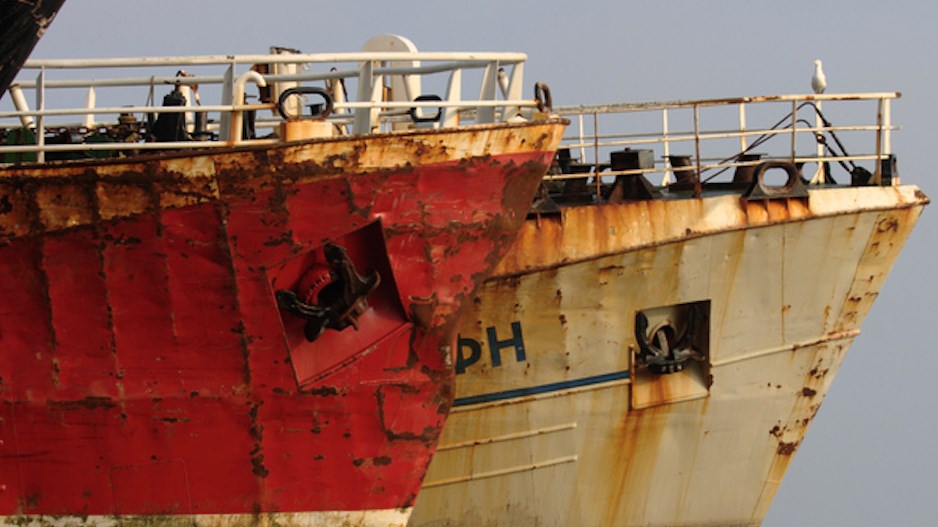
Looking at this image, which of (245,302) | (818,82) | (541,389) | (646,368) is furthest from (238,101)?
(818,82)

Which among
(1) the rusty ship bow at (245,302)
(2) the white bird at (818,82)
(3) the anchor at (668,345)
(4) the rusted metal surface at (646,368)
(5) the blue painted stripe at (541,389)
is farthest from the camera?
(2) the white bird at (818,82)

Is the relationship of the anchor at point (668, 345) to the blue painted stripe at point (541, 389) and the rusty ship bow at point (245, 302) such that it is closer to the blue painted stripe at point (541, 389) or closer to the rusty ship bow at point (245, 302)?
the blue painted stripe at point (541, 389)

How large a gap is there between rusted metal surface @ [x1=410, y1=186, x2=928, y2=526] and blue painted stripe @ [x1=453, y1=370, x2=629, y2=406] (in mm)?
13

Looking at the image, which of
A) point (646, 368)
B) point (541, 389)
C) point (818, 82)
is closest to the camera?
point (541, 389)

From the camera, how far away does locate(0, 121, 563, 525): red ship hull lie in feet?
36.4

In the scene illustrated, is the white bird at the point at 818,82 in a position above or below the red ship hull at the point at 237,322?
above

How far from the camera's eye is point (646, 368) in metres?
14.8

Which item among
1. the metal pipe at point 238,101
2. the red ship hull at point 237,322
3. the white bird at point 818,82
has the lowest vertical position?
the red ship hull at point 237,322

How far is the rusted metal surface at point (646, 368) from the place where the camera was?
558 inches

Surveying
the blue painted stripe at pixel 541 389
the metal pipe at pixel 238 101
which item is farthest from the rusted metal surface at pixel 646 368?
the metal pipe at pixel 238 101

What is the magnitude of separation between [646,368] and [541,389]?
42.5 inches

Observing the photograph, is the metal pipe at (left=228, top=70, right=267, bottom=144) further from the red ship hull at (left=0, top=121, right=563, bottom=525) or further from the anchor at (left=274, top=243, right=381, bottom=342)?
the anchor at (left=274, top=243, right=381, bottom=342)

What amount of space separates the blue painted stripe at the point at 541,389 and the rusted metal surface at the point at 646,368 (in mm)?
13

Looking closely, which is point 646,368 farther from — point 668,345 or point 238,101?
point 238,101
